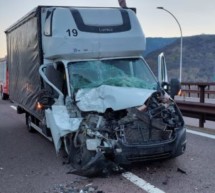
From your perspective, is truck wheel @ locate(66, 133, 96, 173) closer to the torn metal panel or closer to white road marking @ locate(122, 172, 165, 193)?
the torn metal panel

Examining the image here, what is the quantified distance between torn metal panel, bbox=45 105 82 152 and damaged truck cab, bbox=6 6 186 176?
0.7 inches

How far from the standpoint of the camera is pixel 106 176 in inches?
265

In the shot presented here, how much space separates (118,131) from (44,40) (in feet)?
11.5

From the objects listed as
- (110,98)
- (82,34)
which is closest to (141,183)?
(110,98)

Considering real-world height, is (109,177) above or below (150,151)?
below

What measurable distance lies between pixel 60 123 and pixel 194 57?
8800 centimetres

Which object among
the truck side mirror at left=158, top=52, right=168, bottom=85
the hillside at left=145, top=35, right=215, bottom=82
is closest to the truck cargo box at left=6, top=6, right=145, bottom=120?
the truck side mirror at left=158, top=52, right=168, bottom=85

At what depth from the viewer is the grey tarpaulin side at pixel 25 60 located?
9680mm

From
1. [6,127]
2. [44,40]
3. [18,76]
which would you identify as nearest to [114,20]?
[44,40]

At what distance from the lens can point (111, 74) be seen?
27.2 feet

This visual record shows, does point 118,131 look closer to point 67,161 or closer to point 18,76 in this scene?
point 67,161

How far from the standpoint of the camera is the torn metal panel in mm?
7045

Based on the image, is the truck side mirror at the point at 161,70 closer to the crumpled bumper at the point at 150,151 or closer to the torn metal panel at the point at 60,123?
the crumpled bumper at the point at 150,151

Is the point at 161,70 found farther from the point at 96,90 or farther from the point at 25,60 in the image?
the point at 25,60
